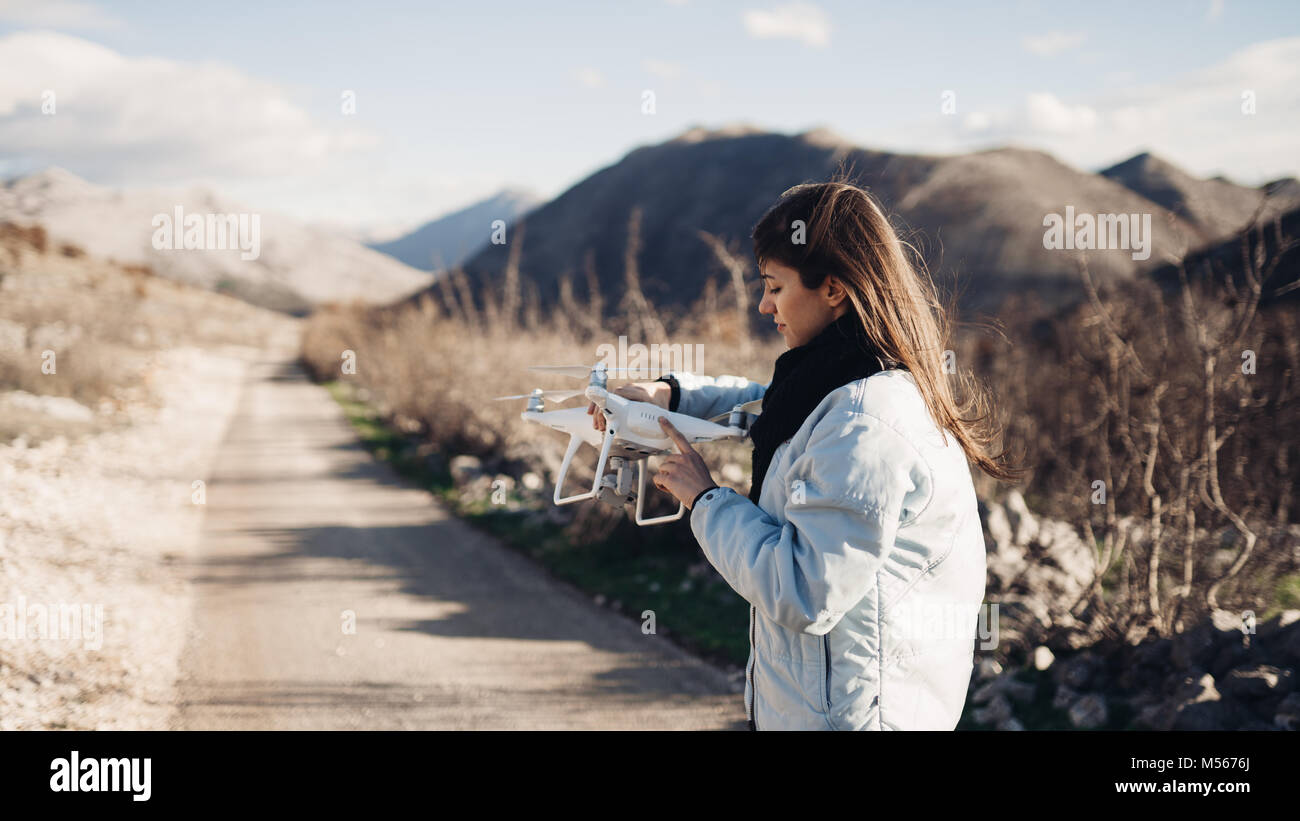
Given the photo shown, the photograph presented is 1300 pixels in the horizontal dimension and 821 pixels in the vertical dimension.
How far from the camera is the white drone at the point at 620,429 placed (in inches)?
84.7

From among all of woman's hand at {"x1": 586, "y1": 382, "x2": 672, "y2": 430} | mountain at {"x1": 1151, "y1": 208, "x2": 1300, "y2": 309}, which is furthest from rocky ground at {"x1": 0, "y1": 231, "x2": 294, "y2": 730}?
mountain at {"x1": 1151, "y1": 208, "x2": 1300, "y2": 309}

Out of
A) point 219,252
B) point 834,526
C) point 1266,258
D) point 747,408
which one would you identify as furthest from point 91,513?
point 219,252

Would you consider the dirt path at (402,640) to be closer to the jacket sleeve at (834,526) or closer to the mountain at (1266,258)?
the jacket sleeve at (834,526)

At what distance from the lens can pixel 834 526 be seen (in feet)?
5.31

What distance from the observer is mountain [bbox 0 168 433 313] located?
10856 cm

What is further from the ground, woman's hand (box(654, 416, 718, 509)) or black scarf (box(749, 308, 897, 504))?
black scarf (box(749, 308, 897, 504))

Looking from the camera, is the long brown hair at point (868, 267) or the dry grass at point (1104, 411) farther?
the dry grass at point (1104, 411)

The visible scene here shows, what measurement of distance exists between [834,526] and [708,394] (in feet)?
2.99

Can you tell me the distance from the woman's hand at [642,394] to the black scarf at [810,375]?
0.43m

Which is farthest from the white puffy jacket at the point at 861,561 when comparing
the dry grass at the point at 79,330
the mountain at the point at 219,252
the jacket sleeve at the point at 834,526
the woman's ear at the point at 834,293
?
the mountain at the point at 219,252

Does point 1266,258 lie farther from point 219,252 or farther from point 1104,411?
point 219,252

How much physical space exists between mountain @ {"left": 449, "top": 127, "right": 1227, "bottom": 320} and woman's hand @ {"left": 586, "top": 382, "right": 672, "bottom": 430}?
43.0 feet

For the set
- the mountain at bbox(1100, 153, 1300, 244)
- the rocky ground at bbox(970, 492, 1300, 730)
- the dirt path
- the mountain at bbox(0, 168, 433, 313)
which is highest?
the mountain at bbox(0, 168, 433, 313)

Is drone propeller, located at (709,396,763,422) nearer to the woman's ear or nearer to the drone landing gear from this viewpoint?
the drone landing gear
